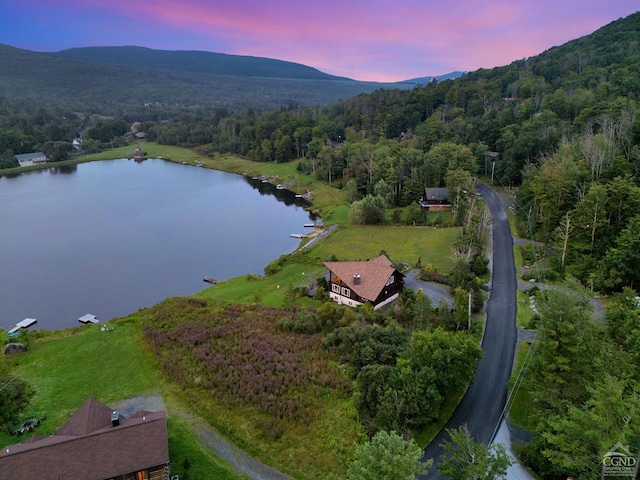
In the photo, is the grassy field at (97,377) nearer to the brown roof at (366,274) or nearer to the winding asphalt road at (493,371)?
the winding asphalt road at (493,371)

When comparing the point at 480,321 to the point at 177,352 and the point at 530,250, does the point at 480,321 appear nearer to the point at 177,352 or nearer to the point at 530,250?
the point at 530,250

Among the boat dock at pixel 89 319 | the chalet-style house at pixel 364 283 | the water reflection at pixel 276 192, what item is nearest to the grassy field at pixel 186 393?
the chalet-style house at pixel 364 283

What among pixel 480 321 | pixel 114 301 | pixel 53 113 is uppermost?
pixel 53 113

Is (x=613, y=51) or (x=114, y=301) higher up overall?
(x=613, y=51)

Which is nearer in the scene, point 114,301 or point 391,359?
point 391,359

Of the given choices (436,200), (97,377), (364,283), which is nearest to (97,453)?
(97,377)

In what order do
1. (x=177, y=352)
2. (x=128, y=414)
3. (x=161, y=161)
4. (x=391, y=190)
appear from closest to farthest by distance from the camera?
1. (x=128, y=414)
2. (x=177, y=352)
3. (x=391, y=190)
4. (x=161, y=161)

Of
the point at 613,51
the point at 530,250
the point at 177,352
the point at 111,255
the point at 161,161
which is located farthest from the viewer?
the point at 161,161

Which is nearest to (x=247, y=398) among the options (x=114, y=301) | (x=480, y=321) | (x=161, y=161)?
(x=480, y=321)

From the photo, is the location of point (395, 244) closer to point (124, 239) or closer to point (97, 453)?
point (124, 239)
